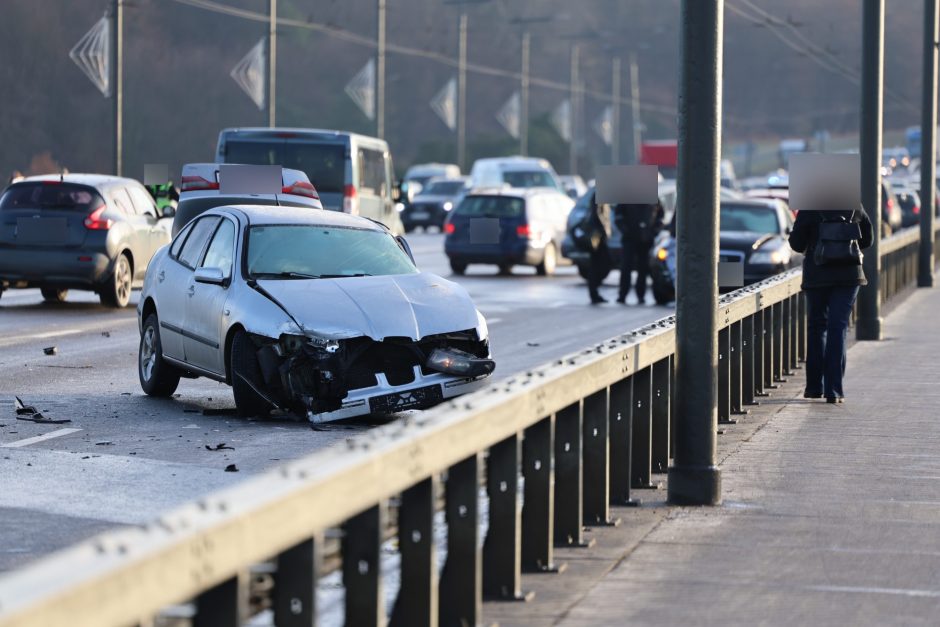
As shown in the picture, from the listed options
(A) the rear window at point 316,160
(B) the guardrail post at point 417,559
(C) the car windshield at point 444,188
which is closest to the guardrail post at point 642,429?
(B) the guardrail post at point 417,559

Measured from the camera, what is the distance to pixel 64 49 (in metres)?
75.0

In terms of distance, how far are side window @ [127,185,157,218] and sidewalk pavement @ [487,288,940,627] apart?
13.7 meters

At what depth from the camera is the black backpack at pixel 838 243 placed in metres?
13.8

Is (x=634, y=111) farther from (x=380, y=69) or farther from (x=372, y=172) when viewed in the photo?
(x=372, y=172)

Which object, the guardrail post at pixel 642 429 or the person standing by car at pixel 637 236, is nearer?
the guardrail post at pixel 642 429

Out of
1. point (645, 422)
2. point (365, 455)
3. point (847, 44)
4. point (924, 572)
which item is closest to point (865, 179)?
point (645, 422)

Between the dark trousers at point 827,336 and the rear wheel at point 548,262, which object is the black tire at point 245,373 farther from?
the rear wheel at point 548,262

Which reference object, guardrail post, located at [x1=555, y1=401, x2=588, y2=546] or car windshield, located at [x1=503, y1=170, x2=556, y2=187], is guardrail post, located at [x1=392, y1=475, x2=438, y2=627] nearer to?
guardrail post, located at [x1=555, y1=401, x2=588, y2=546]

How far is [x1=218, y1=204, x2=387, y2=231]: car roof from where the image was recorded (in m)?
14.1

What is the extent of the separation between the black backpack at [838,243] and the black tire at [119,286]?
12.1 metres

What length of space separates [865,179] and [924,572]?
1308 cm

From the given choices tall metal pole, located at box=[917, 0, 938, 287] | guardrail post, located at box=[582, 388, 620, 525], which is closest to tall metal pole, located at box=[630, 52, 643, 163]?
tall metal pole, located at box=[917, 0, 938, 287]

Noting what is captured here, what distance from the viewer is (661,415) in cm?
999

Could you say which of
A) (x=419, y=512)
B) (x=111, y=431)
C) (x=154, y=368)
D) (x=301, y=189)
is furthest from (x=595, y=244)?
(x=419, y=512)
